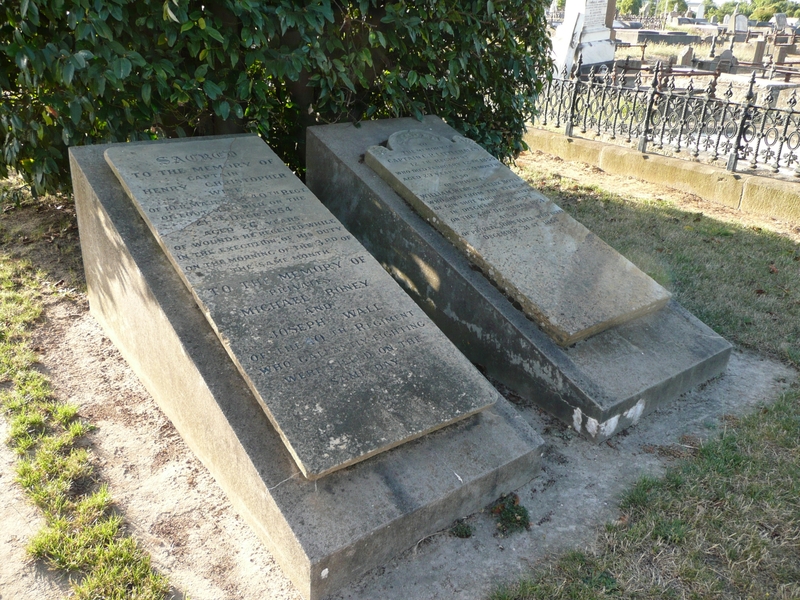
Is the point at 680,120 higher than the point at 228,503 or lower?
higher

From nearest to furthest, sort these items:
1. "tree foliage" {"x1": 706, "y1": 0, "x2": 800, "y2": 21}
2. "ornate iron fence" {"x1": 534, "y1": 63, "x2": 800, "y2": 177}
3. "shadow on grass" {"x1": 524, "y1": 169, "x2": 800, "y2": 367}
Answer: "shadow on grass" {"x1": 524, "y1": 169, "x2": 800, "y2": 367} < "ornate iron fence" {"x1": 534, "y1": 63, "x2": 800, "y2": 177} < "tree foliage" {"x1": 706, "y1": 0, "x2": 800, "y2": 21}

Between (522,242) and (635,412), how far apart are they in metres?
1.19

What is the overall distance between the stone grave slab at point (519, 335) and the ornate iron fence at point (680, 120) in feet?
14.1

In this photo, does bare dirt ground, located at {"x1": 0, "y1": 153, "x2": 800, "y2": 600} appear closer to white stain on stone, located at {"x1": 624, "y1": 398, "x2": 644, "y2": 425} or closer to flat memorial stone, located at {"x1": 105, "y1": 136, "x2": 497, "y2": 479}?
white stain on stone, located at {"x1": 624, "y1": 398, "x2": 644, "y2": 425}

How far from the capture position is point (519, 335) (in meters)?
3.67

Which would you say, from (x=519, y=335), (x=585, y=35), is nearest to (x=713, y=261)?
(x=519, y=335)

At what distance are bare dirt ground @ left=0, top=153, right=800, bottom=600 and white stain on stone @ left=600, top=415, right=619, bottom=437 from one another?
70mm

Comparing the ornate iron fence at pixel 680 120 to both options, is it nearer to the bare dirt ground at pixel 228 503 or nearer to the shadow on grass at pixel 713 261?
the shadow on grass at pixel 713 261

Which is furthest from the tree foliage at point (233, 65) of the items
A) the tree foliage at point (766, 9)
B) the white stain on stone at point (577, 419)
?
the tree foliage at point (766, 9)

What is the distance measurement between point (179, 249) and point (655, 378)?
2610 mm

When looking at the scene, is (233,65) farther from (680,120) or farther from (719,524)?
(680,120)

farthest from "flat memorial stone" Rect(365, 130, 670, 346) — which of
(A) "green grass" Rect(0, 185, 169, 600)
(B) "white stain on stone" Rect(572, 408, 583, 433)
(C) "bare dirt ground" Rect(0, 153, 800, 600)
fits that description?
(A) "green grass" Rect(0, 185, 169, 600)

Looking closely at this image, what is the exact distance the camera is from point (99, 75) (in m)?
3.79

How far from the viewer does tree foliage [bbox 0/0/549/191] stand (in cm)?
383
